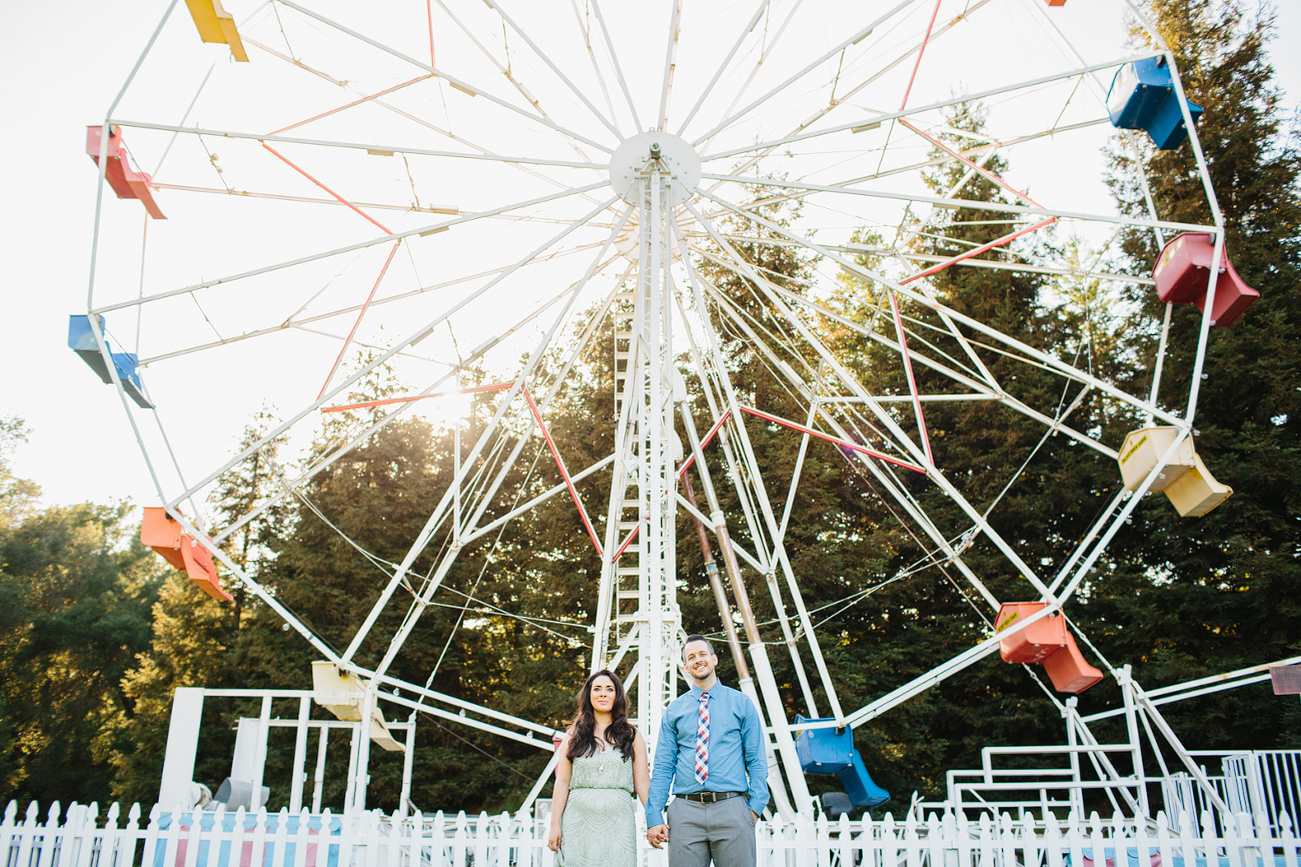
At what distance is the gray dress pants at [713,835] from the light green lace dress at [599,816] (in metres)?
Result: 0.22

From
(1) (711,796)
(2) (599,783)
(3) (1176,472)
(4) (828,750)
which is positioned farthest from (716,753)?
(3) (1176,472)

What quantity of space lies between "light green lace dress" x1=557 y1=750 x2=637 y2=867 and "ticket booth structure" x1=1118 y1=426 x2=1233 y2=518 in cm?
615

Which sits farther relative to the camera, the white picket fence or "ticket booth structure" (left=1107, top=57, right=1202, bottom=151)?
"ticket booth structure" (left=1107, top=57, right=1202, bottom=151)

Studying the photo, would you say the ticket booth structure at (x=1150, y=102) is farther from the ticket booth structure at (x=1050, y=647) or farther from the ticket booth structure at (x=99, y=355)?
the ticket booth structure at (x=99, y=355)

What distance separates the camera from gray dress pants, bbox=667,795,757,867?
13.9 ft

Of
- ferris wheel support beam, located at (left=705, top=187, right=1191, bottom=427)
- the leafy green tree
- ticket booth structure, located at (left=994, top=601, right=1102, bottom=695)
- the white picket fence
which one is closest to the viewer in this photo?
the white picket fence

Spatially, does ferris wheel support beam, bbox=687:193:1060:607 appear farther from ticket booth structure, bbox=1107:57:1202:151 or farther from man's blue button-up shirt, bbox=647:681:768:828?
man's blue button-up shirt, bbox=647:681:768:828

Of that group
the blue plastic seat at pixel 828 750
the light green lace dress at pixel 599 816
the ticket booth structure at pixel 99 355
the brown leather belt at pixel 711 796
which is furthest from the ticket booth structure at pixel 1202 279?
the ticket booth structure at pixel 99 355

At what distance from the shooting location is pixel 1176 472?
834cm

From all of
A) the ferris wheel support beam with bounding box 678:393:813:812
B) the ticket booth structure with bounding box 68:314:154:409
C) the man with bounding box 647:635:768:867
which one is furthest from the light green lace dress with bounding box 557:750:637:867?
the ticket booth structure with bounding box 68:314:154:409

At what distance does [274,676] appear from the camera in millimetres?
21000

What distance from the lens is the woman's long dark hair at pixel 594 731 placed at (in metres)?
4.42

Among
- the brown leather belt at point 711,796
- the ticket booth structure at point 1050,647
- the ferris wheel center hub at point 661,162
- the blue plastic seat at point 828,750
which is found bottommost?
the brown leather belt at point 711,796

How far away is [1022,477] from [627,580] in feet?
28.2
